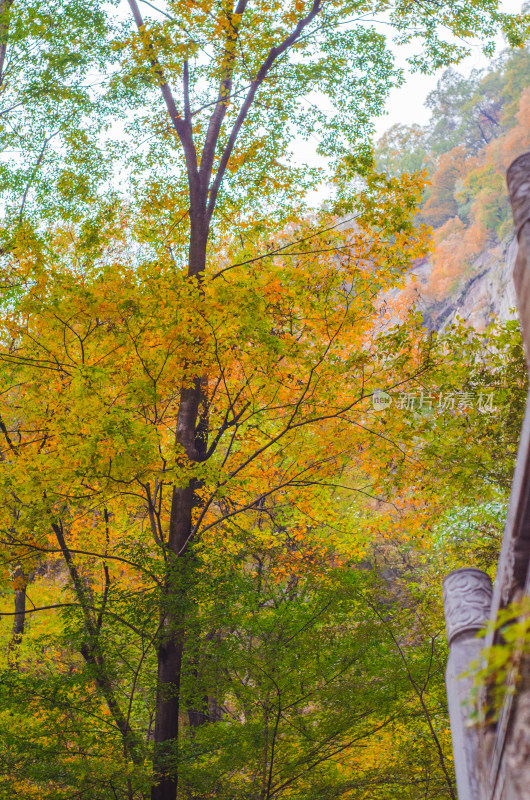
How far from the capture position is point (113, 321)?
254 inches

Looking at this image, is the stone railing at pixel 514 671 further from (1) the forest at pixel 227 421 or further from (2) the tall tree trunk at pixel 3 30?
(2) the tall tree trunk at pixel 3 30

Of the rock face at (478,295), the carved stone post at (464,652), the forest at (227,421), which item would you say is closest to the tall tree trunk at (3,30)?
the forest at (227,421)

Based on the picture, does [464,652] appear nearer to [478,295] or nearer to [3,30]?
[3,30]

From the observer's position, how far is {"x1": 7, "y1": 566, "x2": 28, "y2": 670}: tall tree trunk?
20.5 feet

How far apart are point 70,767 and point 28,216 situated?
7871mm

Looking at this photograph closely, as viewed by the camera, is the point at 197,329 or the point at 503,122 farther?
the point at 503,122

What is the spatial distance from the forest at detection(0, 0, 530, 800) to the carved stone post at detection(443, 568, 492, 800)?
11.3ft

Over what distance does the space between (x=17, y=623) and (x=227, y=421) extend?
7.18 metres

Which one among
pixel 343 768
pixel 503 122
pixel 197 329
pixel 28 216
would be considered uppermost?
pixel 503 122

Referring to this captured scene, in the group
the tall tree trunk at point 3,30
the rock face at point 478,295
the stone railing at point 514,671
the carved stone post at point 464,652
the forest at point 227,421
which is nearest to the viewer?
the stone railing at point 514,671

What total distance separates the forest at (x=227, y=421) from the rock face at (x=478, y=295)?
24.6 meters

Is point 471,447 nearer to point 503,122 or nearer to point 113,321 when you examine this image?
point 113,321

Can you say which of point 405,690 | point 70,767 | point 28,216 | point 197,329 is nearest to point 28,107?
point 28,216

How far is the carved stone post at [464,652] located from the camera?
1.46 m
